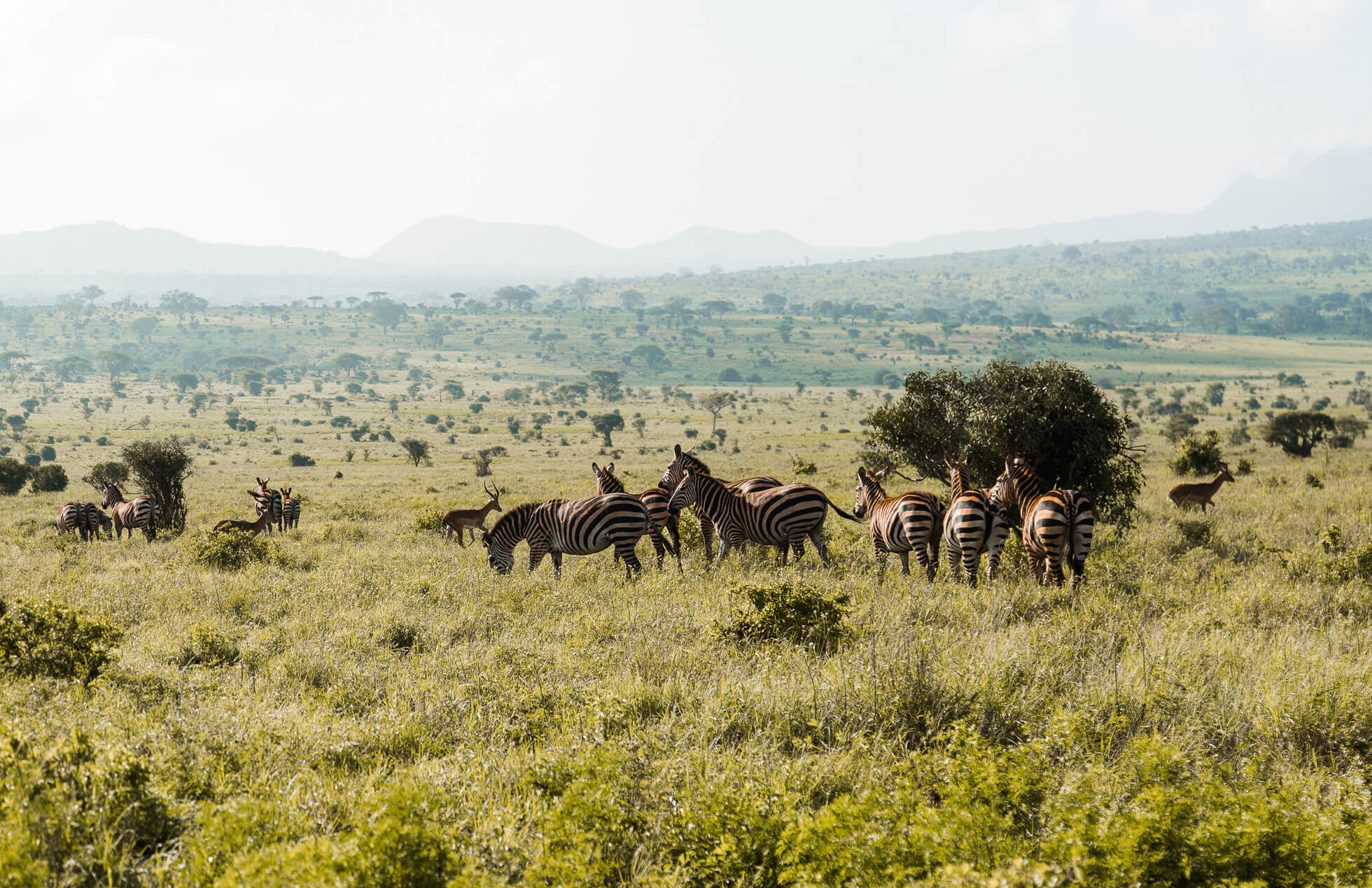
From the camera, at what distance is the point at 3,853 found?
3.40m

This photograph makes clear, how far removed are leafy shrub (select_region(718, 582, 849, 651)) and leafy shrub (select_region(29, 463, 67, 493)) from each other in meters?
45.0

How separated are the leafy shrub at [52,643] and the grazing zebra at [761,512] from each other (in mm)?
8594

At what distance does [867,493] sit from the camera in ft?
47.1

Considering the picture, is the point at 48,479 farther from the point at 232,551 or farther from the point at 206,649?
the point at 206,649

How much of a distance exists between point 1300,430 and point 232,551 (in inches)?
1905

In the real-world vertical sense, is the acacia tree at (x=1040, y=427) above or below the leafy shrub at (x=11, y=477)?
above

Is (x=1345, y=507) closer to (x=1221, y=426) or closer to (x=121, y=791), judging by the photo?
(x=121, y=791)

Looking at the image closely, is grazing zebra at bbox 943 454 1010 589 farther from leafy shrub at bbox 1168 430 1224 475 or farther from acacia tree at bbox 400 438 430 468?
acacia tree at bbox 400 438 430 468

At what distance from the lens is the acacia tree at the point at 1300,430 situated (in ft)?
125

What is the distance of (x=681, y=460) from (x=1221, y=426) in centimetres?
6909

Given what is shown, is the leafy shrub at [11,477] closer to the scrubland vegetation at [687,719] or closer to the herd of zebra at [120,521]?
the herd of zebra at [120,521]

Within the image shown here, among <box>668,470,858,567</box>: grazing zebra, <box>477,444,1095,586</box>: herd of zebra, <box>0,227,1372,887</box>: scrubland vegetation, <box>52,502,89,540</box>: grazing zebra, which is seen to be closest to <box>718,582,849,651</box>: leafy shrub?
<box>0,227,1372,887</box>: scrubland vegetation

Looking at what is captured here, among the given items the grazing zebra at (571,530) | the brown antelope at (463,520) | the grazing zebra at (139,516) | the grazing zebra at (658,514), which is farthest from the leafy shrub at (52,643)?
the grazing zebra at (139,516)

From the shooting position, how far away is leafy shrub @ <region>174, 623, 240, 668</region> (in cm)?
786
